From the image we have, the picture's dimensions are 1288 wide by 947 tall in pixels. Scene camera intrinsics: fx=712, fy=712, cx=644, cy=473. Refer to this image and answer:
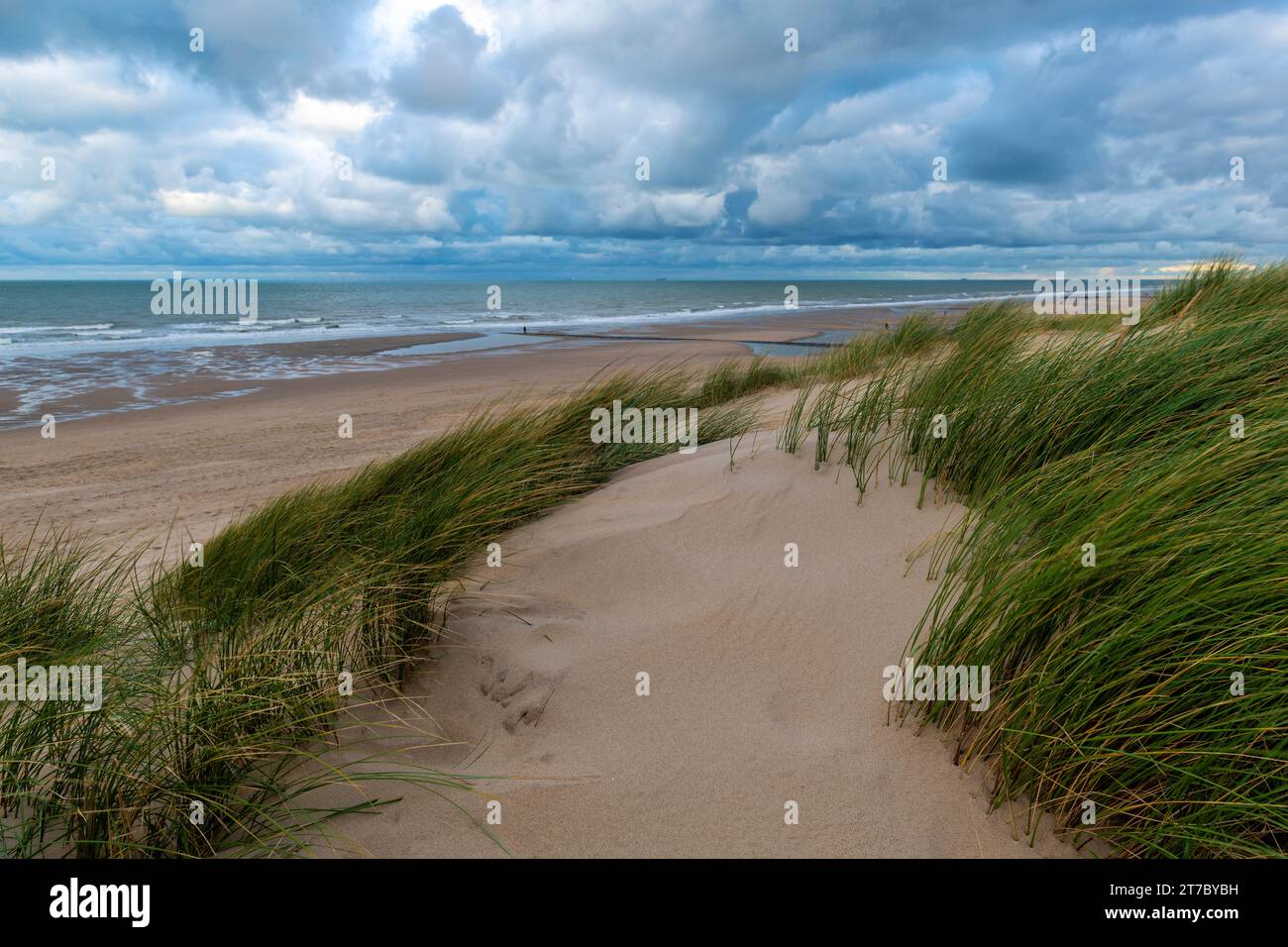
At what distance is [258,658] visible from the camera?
9.10ft

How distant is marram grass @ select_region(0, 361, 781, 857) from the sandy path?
22cm

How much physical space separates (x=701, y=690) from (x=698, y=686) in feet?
0.11

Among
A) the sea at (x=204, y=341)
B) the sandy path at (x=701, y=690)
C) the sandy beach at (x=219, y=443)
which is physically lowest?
the sandy path at (x=701, y=690)

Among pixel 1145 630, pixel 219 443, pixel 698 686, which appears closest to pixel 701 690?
pixel 698 686

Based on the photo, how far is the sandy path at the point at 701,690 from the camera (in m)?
2.29

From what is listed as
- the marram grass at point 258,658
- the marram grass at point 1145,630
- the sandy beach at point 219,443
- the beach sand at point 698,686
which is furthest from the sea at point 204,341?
the marram grass at point 1145,630

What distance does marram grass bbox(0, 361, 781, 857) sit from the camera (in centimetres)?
220

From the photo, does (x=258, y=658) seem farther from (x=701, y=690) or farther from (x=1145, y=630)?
(x=1145, y=630)

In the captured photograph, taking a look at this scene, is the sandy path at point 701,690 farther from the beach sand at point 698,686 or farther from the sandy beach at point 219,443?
the sandy beach at point 219,443

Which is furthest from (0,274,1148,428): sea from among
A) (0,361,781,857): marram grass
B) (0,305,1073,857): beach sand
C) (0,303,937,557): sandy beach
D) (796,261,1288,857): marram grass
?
(796,261,1288,857): marram grass

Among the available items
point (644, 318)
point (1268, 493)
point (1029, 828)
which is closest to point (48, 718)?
point (1029, 828)

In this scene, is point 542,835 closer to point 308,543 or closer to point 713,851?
point 713,851

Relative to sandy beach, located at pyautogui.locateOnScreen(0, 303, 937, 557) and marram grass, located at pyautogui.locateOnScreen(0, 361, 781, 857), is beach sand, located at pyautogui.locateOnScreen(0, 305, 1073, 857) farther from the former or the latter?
sandy beach, located at pyautogui.locateOnScreen(0, 303, 937, 557)

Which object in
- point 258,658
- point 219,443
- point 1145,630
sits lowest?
point 258,658
